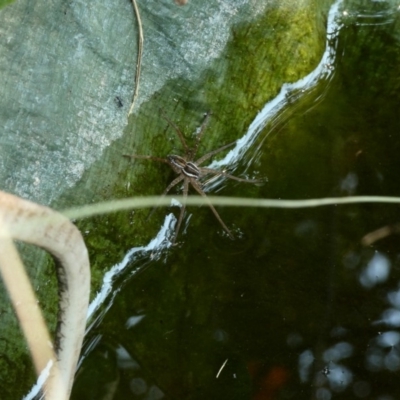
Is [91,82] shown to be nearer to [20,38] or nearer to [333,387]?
[20,38]

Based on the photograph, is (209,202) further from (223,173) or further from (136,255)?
(136,255)

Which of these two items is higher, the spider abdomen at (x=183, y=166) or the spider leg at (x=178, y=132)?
the spider leg at (x=178, y=132)

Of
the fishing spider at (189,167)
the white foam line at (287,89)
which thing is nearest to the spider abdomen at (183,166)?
the fishing spider at (189,167)

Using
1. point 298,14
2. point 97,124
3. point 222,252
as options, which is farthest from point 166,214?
point 298,14

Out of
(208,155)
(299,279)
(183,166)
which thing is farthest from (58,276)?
(299,279)

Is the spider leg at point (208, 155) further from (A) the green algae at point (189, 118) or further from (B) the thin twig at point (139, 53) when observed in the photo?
(B) the thin twig at point (139, 53)

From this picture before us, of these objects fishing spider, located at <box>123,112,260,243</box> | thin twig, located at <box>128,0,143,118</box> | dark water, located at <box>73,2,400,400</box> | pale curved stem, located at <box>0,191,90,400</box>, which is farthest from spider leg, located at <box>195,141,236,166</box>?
pale curved stem, located at <box>0,191,90,400</box>

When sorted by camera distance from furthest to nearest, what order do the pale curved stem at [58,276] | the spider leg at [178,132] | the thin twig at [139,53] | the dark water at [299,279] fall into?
the dark water at [299,279] < the spider leg at [178,132] < the thin twig at [139,53] < the pale curved stem at [58,276]
